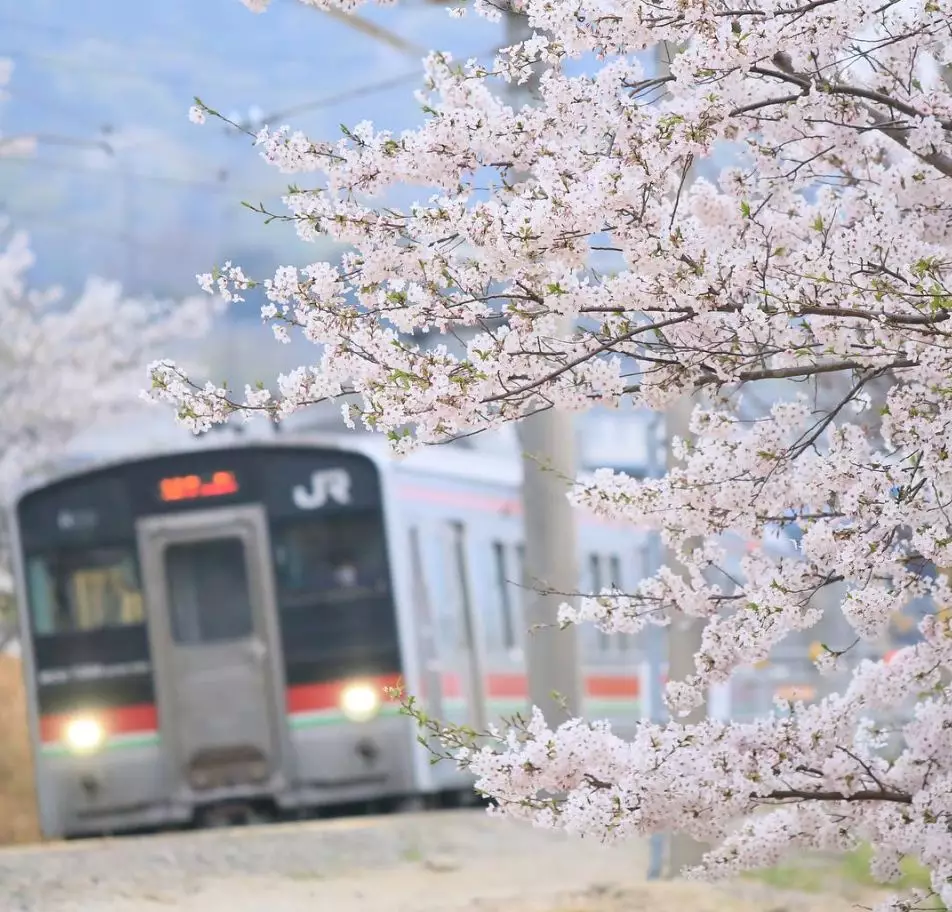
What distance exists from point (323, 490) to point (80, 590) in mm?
1619

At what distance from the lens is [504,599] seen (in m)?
13.6

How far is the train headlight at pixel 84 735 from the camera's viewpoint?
12.0 m

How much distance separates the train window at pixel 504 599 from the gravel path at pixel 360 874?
1.62m

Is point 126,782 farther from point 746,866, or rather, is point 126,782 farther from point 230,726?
point 746,866

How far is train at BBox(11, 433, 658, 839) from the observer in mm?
11953

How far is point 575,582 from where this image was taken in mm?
11641

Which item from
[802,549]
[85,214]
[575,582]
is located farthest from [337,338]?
[85,214]

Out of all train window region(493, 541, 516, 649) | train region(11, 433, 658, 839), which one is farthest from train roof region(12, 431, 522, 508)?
train window region(493, 541, 516, 649)

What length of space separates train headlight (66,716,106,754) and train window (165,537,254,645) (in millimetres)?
727

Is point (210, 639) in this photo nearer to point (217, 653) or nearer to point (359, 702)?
point (217, 653)

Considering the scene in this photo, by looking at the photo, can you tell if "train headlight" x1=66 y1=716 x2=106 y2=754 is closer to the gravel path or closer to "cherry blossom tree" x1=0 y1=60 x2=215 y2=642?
the gravel path

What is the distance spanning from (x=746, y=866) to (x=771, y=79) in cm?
225

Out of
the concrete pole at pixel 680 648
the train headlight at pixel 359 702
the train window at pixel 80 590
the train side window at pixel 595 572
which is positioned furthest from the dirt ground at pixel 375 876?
the train side window at pixel 595 572

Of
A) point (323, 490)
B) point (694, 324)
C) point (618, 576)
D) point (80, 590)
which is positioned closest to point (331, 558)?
point (323, 490)
